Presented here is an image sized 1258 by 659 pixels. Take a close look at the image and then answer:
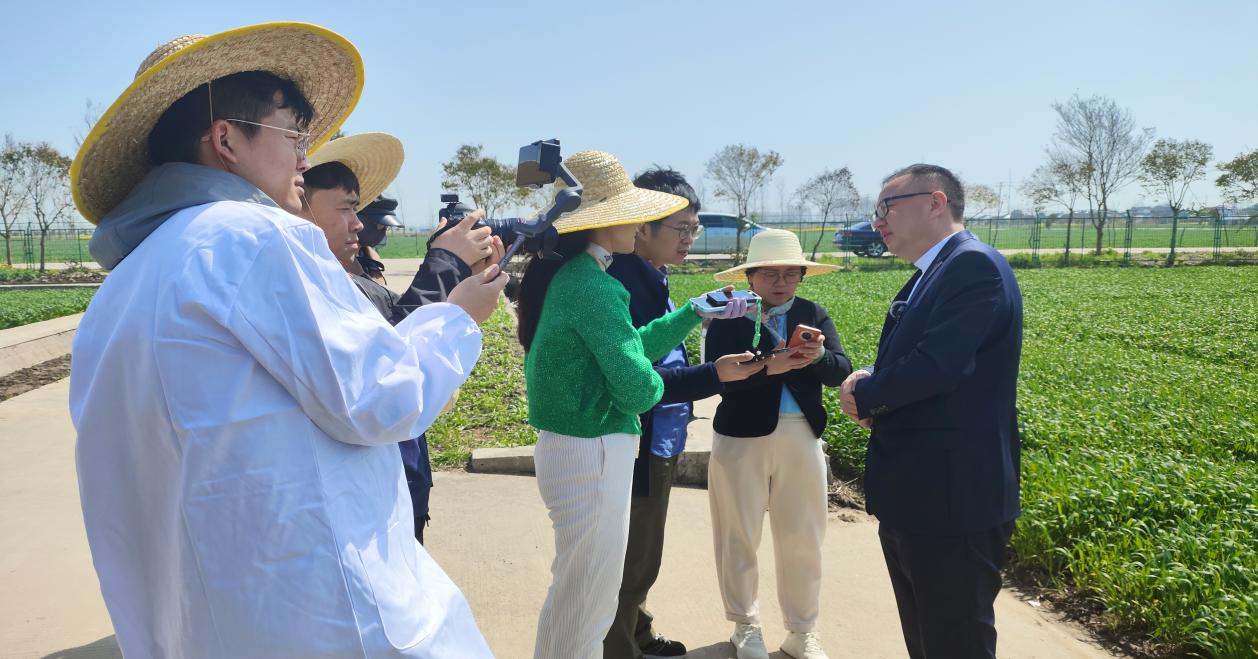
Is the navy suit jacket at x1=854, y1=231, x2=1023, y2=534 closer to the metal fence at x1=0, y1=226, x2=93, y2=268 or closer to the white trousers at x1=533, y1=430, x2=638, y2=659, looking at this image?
the white trousers at x1=533, y1=430, x2=638, y2=659

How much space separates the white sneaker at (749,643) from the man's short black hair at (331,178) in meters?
2.45

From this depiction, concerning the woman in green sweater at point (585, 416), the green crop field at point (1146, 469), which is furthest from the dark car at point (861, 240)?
the woman in green sweater at point (585, 416)

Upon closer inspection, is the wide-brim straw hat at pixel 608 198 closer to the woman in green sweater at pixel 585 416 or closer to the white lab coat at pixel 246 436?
the woman in green sweater at pixel 585 416

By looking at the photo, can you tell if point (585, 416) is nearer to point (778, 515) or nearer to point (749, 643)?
point (778, 515)

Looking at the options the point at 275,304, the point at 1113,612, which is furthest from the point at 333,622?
the point at 1113,612

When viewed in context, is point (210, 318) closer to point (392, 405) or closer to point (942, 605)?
point (392, 405)

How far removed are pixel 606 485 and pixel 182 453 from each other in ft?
5.54

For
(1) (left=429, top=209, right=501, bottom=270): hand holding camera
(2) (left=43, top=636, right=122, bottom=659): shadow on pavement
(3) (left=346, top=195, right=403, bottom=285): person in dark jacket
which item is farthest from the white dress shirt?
(2) (left=43, top=636, right=122, bottom=659): shadow on pavement

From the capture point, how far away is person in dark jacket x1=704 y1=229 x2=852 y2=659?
12.0 feet

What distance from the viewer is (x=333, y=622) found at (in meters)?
1.35

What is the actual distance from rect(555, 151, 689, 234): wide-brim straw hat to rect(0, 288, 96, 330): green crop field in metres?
15.2

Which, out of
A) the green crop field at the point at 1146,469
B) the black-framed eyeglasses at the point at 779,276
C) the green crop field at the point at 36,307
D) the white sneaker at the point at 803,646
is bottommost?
the white sneaker at the point at 803,646

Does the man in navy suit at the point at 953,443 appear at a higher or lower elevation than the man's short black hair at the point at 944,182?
lower

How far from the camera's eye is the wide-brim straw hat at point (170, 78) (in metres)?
1.53
